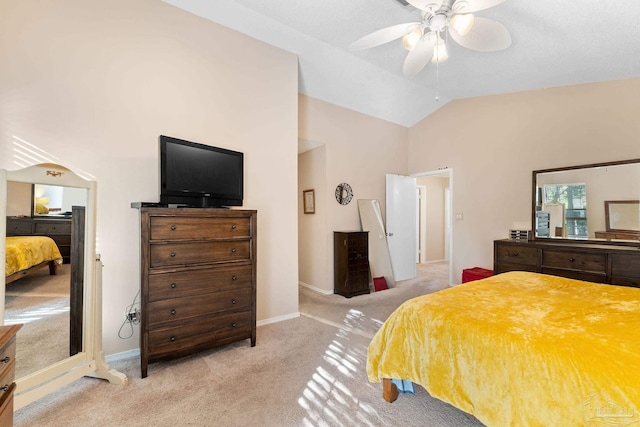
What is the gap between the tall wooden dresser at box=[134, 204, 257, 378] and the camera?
205 centimetres

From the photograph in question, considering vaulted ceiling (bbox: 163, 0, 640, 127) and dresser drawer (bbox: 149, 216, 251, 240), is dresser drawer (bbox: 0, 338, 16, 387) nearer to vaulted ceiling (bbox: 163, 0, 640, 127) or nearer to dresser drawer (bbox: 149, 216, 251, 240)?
dresser drawer (bbox: 149, 216, 251, 240)

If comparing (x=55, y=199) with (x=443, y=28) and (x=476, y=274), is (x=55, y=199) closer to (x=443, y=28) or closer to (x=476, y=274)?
(x=443, y=28)

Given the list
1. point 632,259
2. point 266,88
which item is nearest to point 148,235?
point 266,88

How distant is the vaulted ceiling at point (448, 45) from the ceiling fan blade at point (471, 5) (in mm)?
802

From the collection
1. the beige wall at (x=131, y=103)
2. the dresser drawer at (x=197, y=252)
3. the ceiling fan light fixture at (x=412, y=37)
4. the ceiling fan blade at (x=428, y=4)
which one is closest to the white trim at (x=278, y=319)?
the beige wall at (x=131, y=103)

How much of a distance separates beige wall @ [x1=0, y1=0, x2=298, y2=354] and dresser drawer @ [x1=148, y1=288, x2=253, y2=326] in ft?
1.67

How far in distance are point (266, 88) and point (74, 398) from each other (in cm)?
305

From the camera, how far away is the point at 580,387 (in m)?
1.06

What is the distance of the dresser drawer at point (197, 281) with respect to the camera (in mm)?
2090

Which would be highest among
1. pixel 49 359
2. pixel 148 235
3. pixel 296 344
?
pixel 148 235

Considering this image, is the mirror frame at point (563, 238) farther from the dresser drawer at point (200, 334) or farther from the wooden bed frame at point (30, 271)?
the wooden bed frame at point (30, 271)

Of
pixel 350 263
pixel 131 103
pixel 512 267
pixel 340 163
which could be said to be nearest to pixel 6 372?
pixel 131 103

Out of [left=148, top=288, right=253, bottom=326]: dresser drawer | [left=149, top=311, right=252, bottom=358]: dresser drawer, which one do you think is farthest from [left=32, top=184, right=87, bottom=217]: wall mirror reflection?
[left=149, top=311, right=252, bottom=358]: dresser drawer

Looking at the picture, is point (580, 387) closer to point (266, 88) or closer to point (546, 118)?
point (266, 88)
